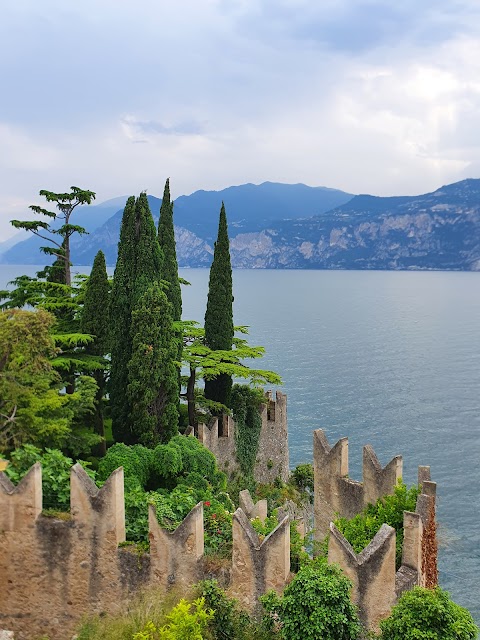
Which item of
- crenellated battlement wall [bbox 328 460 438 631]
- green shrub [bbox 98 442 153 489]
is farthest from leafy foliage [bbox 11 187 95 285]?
crenellated battlement wall [bbox 328 460 438 631]

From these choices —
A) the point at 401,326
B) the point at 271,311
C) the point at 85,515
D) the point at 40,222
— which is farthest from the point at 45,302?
the point at 271,311

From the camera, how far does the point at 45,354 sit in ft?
66.4

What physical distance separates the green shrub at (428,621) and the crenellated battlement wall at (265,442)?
61.6ft

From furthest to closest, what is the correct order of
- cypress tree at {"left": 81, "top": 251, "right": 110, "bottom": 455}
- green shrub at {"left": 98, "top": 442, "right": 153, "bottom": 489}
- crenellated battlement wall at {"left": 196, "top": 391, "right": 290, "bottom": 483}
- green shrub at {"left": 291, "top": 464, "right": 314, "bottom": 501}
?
green shrub at {"left": 291, "top": 464, "right": 314, "bottom": 501}
crenellated battlement wall at {"left": 196, "top": 391, "right": 290, "bottom": 483}
cypress tree at {"left": 81, "top": 251, "right": 110, "bottom": 455}
green shrub at {"left": 98, "top": 442, "right": 153, "bottom": 489}

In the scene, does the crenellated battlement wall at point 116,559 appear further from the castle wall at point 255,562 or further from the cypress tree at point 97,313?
the cypress tree at point 97,313

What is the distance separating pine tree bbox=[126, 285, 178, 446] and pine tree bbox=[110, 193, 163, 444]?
0.63 m

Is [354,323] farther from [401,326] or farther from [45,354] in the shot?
[45,354]

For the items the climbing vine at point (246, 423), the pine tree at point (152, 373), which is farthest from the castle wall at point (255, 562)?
the climbing vine at point (246, 423)

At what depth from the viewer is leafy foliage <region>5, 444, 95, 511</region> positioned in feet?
46.9

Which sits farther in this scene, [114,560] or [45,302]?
[45,302]

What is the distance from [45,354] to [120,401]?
18.9 feet

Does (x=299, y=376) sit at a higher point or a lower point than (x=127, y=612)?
lower

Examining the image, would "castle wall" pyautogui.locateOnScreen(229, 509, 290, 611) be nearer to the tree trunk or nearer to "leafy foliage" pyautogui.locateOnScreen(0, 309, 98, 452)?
"leafy foliage" pyautogui.locateOnScreen(0, 309, 98, 452)

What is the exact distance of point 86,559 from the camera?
13688 millimetres
